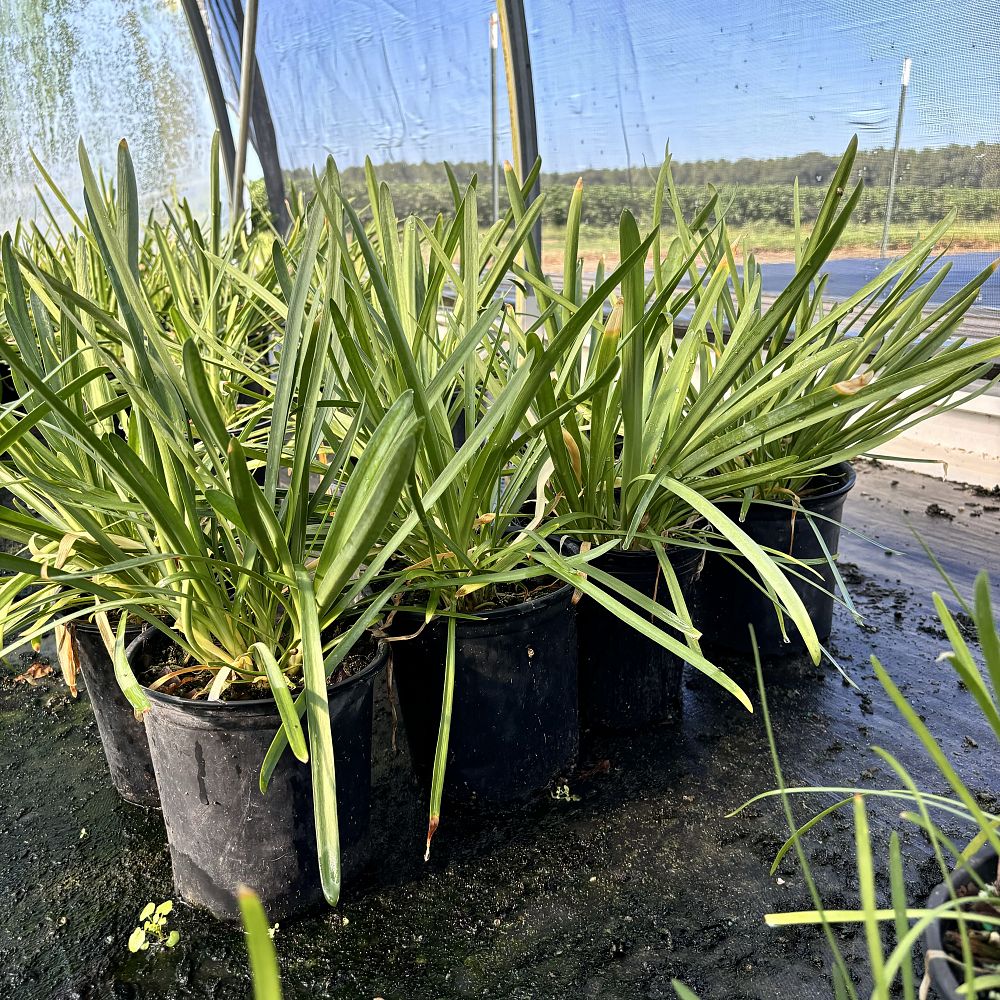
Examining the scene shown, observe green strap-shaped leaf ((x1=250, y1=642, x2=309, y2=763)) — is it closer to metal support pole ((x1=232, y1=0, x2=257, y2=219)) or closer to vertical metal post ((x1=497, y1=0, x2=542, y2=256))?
vertical metal post ((x1=497, y1=0, x2=542, y2=256))

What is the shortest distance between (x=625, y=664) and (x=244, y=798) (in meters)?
0.53

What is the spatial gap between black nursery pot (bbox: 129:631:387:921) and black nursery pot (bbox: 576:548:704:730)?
1.17 ft

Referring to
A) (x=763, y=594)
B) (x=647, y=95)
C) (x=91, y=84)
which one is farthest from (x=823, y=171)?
(x=91, y=84)

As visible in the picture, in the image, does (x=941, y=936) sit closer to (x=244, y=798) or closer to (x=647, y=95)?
(x=244, y=798)

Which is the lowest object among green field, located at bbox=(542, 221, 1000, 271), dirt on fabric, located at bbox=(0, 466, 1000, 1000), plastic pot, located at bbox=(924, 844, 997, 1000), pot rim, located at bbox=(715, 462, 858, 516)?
dirt on fabric, located at bbox=(0, 466, 1000, 1000)

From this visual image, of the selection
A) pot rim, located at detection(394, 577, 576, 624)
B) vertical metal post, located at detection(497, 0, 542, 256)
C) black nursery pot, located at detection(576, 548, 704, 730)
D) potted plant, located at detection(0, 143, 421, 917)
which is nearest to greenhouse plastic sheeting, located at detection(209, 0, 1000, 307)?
vertical metal post, located at detection(497, 0, 542, 256)

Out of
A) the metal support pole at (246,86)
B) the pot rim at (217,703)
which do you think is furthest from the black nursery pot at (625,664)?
the metal support pole at (246,86)

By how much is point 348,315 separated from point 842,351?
0.59 metres

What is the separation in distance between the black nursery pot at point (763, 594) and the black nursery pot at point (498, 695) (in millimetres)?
390

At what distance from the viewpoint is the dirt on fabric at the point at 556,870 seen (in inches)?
30.0

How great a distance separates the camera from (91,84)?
15.4 ft

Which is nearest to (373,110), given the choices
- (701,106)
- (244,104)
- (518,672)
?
(244,104)

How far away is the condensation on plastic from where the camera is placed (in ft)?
15.3

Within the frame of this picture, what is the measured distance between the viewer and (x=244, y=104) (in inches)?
112
